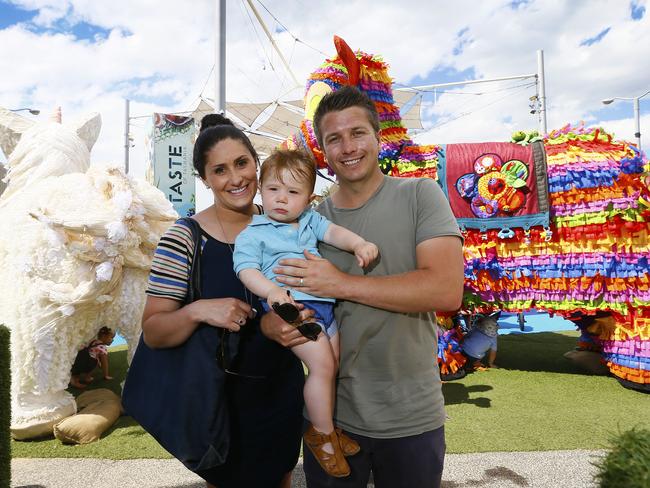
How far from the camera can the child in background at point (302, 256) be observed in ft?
4.17

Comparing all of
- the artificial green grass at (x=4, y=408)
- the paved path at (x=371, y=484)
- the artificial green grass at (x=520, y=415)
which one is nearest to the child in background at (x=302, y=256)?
the artificial green grass at (x=4, y=408)

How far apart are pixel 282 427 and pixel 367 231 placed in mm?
734

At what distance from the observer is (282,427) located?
1.54 meters

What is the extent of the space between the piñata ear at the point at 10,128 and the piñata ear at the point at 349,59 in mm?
2759

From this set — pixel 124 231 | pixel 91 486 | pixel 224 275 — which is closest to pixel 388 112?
pixel 124 231

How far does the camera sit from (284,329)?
4.13 ft

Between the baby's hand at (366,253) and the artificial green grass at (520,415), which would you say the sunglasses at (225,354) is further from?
the artificial green grass at (520,415)

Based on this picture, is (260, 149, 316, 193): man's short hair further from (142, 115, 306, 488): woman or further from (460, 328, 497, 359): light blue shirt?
(460, 328, 497, 359): light blue shirt

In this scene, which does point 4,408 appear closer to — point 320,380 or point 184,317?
point 184,317

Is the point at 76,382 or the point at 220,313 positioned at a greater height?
the point at 220,313

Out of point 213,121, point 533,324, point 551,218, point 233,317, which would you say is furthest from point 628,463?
point 533,324

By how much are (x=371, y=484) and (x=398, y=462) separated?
4.70 feet

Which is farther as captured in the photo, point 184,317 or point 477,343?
point 477,343

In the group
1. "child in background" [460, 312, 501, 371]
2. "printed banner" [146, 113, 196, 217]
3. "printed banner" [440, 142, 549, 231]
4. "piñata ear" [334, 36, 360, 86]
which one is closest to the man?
"piñata ear" [334, 36, 360, 86]
